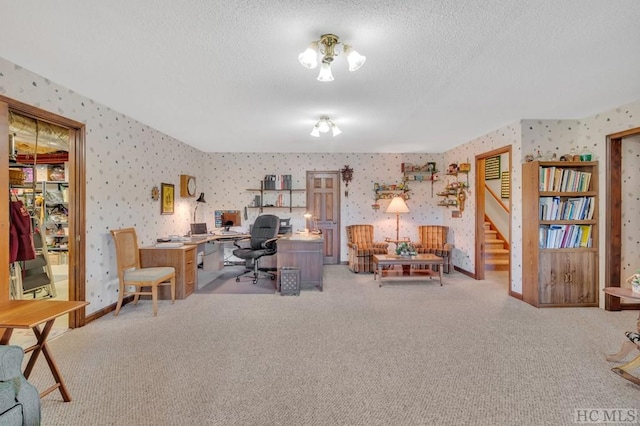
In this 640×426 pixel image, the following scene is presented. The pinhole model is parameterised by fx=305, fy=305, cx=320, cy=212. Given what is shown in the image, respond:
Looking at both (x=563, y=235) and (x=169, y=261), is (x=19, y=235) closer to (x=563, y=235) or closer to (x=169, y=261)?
(x=169, y=261)

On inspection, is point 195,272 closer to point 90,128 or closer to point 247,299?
point 247,299

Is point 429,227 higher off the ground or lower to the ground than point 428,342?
higher

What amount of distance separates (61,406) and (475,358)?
9.53 feet

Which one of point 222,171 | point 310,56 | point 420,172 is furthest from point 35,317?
point 420,172

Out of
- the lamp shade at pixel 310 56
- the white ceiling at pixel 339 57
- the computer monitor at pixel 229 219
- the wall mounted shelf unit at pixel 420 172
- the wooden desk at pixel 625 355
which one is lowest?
the wooden desk at pixel 625 355

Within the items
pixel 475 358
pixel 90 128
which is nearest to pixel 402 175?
pixel 475 358

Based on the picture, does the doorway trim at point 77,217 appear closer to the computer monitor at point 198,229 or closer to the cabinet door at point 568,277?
the computer monitor at point 198,229

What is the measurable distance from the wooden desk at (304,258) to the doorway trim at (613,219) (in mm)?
3493

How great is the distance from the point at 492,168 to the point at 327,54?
6096 millimetres

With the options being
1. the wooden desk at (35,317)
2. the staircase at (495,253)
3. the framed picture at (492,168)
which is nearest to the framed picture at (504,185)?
the framed picture at (492,168)

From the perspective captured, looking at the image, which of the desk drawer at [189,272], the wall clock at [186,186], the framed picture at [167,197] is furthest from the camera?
the wall clock at [186,186]

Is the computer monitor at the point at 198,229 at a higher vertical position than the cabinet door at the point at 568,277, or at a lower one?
higher

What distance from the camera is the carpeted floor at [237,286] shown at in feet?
14.6

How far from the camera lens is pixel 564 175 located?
3736 millimetres
